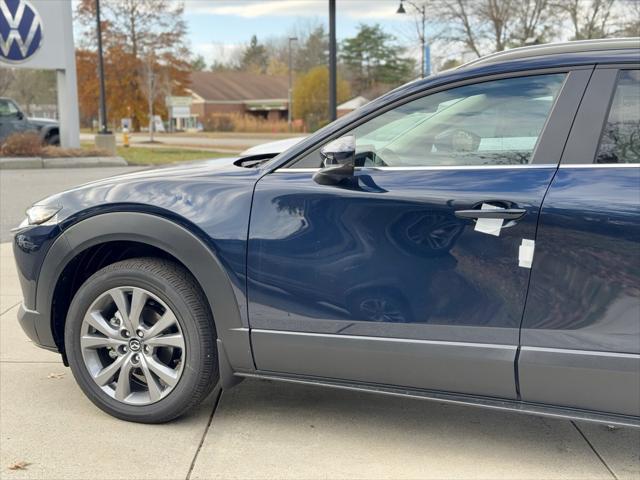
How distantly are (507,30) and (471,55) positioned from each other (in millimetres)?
2322

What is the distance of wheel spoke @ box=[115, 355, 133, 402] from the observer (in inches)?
130

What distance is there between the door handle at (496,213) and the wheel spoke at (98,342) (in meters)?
1.75

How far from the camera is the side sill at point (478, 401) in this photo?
269cm

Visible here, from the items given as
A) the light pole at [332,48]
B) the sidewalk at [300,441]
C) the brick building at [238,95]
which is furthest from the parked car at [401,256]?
the brick building at [238,95]

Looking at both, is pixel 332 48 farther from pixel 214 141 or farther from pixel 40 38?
pixel 214 141

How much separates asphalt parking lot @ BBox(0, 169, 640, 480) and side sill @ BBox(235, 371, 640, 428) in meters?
0.33

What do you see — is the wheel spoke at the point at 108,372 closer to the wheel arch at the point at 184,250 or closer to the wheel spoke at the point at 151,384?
the wheel spoke at the point at 151,384

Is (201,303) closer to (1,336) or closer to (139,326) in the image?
(139,326)

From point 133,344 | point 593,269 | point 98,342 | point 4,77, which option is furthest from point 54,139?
point 593,269

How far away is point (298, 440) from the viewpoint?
3.26m

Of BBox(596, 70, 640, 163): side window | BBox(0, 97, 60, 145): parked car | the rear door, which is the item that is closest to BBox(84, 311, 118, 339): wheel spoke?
the rear door

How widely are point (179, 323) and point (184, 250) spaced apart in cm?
36

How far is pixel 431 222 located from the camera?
2807 millimetres

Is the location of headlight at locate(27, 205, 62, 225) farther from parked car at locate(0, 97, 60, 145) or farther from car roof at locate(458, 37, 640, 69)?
parked car at locate(0, 97, 60, 145)
